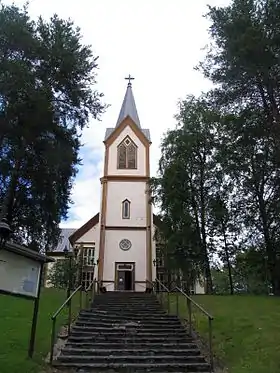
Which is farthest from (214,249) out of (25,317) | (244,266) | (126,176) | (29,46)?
(29,46)

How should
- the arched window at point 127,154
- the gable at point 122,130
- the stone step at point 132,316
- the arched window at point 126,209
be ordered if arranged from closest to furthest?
the stone step at point 132,316
the arched window at point 126,209
the arched window at point 127,154
the gable at point 122,130

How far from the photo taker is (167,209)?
21.7 metres

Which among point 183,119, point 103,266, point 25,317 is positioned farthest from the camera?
point 103,266

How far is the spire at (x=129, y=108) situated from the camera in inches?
1275

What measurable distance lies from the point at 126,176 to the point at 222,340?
18.9 metres

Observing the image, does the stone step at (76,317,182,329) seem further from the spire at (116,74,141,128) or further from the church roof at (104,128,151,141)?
the spire at (116,74,141,128)

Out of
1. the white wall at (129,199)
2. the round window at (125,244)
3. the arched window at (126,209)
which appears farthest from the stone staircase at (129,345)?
the arched window at (126,209)

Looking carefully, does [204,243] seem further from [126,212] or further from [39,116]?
[39,116]

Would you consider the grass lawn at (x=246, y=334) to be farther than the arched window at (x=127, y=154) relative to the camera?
No

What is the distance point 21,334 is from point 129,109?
26251 mm

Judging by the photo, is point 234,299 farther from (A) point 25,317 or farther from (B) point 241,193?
(A) point 25,317

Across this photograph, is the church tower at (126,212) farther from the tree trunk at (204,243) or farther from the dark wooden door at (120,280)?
the tree trunk at (204,243)

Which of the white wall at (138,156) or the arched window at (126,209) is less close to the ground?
the white wall at (138,156)

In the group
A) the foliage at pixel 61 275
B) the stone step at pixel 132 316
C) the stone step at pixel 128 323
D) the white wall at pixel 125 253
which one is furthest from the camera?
the white wall at pixel 125 253
